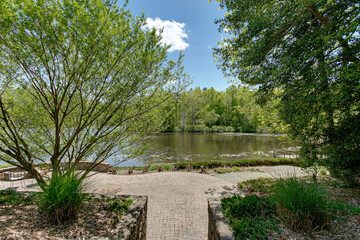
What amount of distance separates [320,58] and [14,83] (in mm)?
7142

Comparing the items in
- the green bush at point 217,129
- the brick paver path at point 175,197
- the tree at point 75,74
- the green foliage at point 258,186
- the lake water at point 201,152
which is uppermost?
the green bush at point 217,129

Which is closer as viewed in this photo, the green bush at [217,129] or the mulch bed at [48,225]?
the mulch bed at [48,225]

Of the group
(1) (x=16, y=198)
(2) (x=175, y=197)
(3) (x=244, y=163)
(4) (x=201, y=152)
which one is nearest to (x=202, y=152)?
(4) (x=201, y=152)

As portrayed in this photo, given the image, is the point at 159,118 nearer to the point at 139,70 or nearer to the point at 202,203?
the point at 139,70

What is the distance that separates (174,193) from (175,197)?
0.39 m

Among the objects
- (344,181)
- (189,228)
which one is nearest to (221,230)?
(189,228)

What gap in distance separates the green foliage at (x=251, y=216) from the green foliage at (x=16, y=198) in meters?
3.71

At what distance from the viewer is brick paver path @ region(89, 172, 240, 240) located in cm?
415

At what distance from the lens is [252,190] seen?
5.78 meters

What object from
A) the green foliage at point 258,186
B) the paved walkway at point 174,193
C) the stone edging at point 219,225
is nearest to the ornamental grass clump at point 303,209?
the stone edging at point 219,225

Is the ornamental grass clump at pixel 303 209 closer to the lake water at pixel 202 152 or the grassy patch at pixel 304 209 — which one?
the grassy patch at pixel 304 209

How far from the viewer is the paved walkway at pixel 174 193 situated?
4.18m

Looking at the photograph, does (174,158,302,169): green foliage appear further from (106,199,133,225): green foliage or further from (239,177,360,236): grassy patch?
(239,177,360,236): grassy patch

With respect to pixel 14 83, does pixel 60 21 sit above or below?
above
